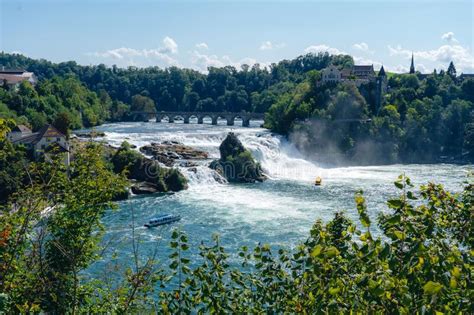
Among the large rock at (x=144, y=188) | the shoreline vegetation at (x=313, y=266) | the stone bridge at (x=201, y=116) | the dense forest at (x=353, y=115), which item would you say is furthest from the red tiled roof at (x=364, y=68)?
the shoreline vegetation at (x=313, y=266)

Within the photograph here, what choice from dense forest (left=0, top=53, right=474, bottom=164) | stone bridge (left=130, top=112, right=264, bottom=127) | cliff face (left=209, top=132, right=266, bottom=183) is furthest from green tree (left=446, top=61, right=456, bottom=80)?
cliff face (left=209, top=132, right=266, bottom=183)

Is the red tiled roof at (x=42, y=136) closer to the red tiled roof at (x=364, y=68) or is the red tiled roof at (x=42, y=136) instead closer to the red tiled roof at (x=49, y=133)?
the red tiled roof at (x=49, y=133)

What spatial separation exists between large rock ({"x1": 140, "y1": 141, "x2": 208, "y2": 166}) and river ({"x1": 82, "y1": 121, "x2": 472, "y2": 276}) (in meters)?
1.71

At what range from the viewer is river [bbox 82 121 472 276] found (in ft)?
78.6

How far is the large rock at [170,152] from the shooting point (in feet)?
140

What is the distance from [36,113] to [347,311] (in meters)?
55.5

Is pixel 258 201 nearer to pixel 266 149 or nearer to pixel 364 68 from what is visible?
pixel 266 149

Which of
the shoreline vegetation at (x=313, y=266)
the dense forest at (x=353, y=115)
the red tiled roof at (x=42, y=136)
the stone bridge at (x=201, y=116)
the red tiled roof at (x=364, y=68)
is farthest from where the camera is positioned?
the red tiled roof at (x=364, y=68)

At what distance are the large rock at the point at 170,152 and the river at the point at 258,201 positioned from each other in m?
1.71

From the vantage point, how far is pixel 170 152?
4512cm

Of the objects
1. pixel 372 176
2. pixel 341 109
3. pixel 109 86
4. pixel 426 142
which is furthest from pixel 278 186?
pixel 109 86

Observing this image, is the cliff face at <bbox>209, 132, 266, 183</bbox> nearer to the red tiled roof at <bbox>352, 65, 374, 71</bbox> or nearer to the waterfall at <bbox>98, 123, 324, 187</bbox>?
the waterfall at <bbox>98, 123, 324, 187</bbox>

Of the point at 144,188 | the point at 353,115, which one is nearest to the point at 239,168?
the point at 144,188

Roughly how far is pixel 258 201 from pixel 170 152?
14246 millimetres
